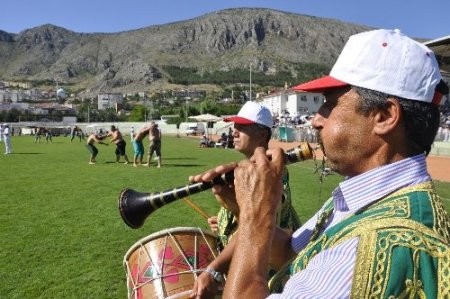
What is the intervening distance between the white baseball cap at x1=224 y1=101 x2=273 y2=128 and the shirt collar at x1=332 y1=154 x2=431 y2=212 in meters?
2.69

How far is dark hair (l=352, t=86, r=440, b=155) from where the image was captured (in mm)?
1795

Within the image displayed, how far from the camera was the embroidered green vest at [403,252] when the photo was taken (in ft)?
4.80

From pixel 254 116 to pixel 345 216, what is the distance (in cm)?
276

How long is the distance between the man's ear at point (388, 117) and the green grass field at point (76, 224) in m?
2.35

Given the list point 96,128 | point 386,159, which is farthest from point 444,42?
point 96,128

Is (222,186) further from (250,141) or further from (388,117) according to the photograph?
(250,141)

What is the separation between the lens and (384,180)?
5.92 feet

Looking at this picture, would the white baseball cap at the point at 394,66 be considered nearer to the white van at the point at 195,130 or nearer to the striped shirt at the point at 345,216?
A: the striped shirt at the point at 345,216

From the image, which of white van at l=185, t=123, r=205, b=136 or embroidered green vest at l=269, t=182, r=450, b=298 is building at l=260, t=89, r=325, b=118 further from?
embroidered green vest at l=269, t=182, r=450, b=298

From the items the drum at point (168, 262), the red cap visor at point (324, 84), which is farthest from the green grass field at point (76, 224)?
the red cap visor at point (324, 84)

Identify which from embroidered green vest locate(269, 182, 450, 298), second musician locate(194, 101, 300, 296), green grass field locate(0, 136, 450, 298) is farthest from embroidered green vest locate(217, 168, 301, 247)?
embroidered green vest locate(269, 182, 450, 298)

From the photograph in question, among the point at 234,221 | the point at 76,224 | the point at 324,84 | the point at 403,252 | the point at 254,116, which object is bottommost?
the point at 76,224

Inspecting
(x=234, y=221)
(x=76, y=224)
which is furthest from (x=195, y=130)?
(x=234, y=221)

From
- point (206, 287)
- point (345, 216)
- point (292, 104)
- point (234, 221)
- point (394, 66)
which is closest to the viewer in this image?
point (394, 66)
